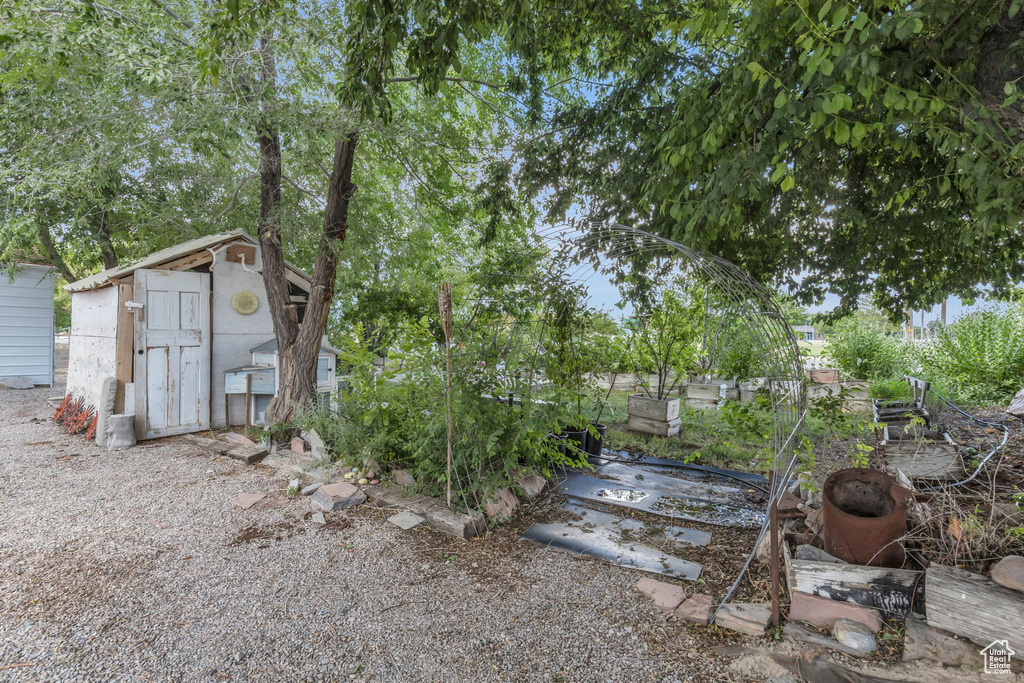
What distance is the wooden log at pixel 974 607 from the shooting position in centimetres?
212

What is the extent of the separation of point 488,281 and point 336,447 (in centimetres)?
241

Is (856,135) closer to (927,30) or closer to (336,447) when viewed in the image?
(927,30)

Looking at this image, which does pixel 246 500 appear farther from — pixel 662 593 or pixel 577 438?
pixel 662 593

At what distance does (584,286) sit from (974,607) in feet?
11.0

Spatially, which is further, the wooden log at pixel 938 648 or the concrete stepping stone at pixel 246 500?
the concrete stepping stone at pixel 246 500

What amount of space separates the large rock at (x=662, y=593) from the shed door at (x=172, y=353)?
247 inches

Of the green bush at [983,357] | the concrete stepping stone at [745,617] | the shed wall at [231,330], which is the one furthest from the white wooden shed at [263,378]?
the green bush at [983,357]

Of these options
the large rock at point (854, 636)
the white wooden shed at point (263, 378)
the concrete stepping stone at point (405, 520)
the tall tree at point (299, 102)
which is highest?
the tall tree at point (299, 102)

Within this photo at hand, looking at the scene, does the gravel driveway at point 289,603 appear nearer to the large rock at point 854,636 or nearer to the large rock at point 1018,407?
the large rock at point 854,636

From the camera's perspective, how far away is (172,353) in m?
6.32

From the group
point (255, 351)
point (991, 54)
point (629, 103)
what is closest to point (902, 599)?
point (991, 54)

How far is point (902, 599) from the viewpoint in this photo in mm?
2461

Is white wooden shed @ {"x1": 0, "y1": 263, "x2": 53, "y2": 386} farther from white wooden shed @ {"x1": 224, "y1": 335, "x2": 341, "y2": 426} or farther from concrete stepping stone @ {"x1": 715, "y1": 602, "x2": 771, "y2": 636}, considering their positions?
concrete stepping stone @ {"x1": 715, "y1": 602, "x2": 771, "y2": 636}

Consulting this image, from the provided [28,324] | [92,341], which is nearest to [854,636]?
[92,341]
